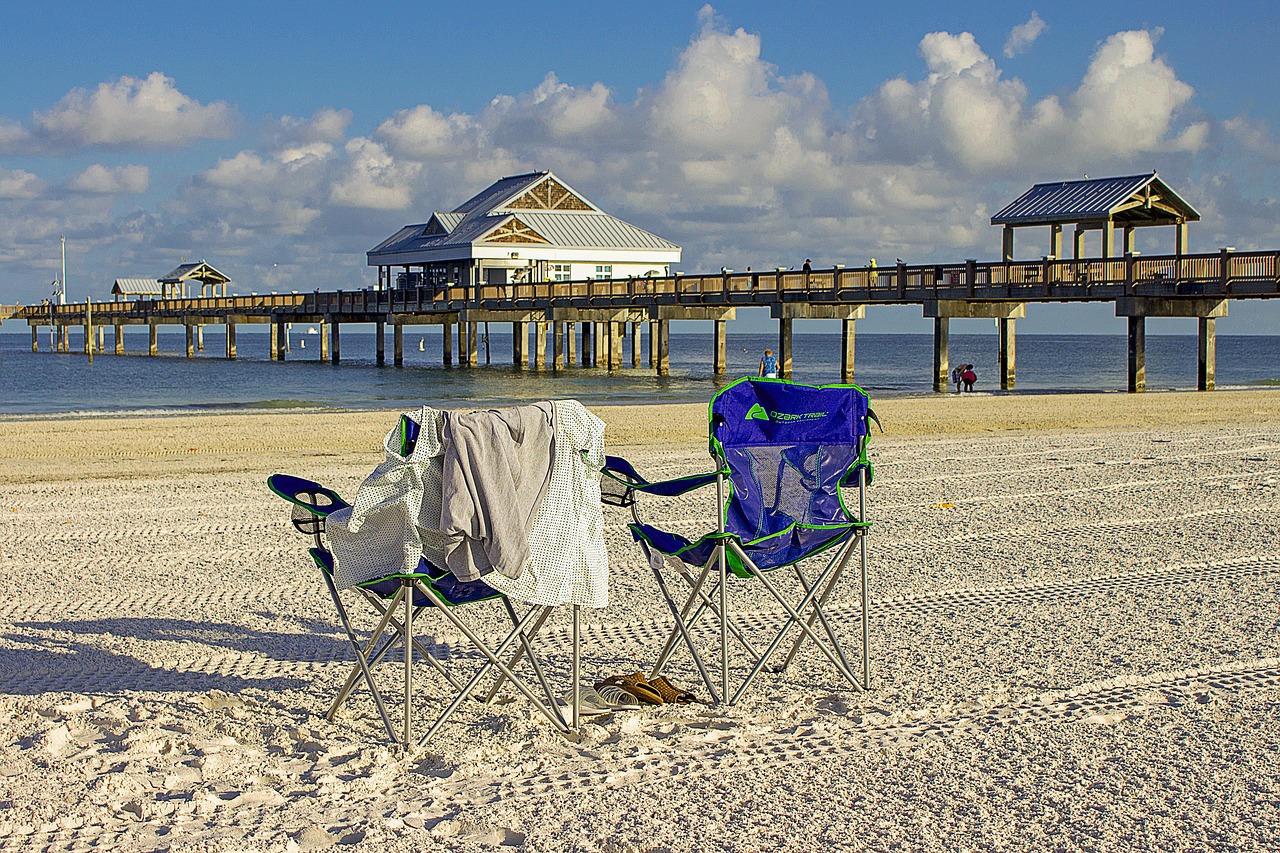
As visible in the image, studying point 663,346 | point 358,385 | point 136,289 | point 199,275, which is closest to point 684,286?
point 663,346

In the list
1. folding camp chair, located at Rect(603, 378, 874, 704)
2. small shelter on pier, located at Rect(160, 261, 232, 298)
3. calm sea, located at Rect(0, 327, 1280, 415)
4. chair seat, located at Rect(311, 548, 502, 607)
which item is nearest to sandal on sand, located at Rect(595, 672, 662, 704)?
folding camp chair, located at Rect(603, 378, 874, 704)

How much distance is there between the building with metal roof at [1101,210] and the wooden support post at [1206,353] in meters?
3.13

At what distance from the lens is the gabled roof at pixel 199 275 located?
255ft

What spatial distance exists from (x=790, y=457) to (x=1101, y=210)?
28.7m

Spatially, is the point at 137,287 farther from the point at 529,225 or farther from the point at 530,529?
the point at 530,529

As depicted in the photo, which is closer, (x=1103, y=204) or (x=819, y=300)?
(x=1103, y=204)

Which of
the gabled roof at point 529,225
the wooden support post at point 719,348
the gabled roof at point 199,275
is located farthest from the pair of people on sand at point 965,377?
the gabled roof at point 199,275

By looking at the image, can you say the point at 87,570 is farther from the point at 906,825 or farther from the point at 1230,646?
the point at 1230,646

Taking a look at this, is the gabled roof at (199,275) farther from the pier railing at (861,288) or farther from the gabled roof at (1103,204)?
the gabled roof at (1103,204)

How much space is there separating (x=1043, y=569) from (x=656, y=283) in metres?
35.4

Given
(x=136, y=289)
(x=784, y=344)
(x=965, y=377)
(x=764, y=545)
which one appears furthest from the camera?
(x=136, y=289)

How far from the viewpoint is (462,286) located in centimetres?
5106

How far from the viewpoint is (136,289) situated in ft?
296

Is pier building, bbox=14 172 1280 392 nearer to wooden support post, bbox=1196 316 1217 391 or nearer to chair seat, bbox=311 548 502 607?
wooden support post, bbox=1196 316 1217 391
